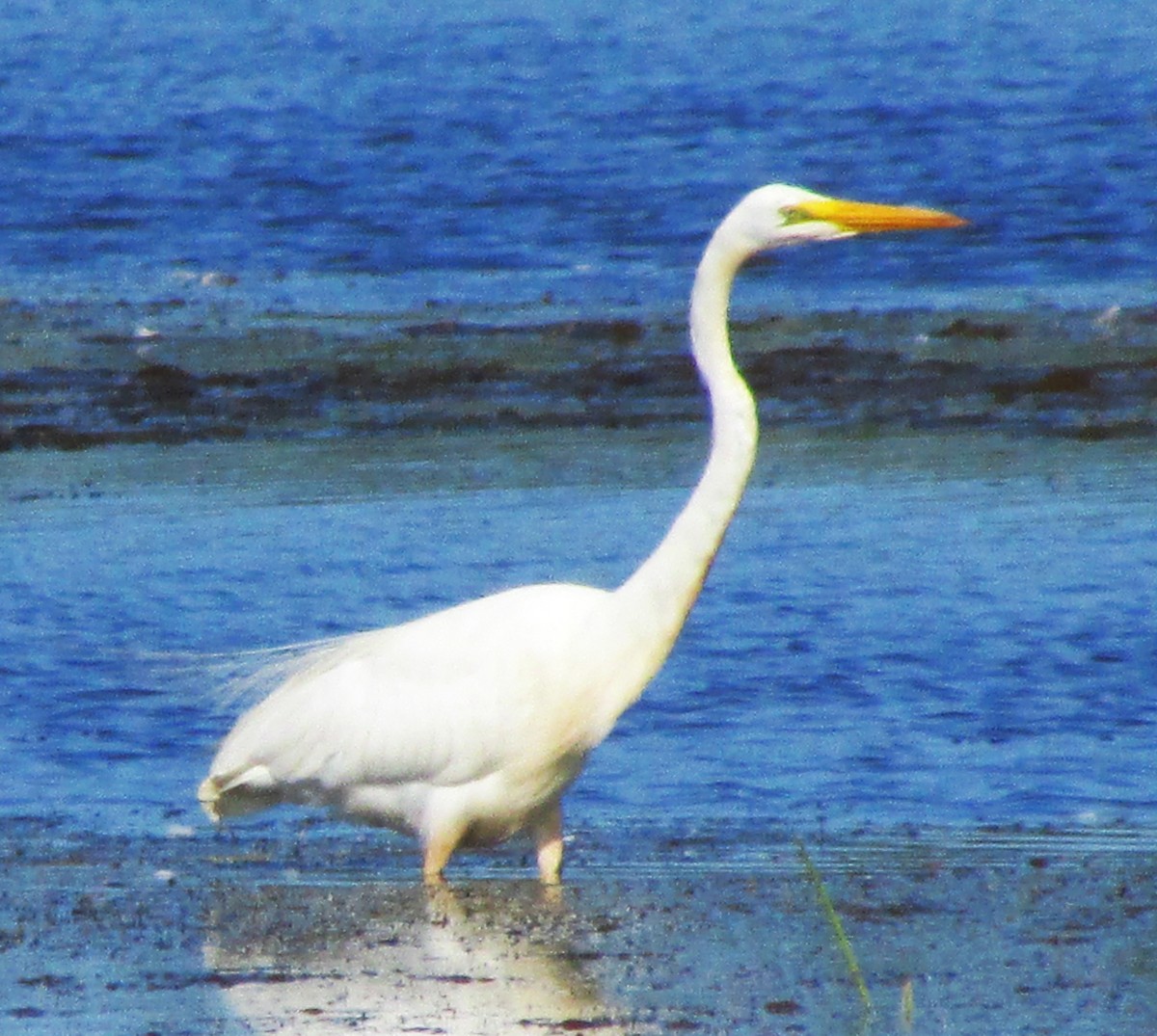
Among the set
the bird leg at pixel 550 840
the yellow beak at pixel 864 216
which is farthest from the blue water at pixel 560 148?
the bird leg at pixel 550 840

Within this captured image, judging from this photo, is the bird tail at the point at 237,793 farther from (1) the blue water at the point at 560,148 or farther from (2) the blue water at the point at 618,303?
(1) the blue water at the point at 560,148

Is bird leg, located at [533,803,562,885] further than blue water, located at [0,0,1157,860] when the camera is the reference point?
No

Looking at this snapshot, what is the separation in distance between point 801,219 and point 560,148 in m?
17.3

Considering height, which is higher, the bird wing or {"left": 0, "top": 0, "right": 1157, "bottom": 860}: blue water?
the bird wing

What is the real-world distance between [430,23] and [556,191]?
16.0 metres

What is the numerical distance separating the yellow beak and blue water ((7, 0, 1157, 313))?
31.5 ft

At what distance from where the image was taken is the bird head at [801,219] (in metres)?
6.10

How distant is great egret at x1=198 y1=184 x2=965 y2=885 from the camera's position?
20.1 feet

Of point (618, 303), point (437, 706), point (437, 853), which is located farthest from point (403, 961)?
point (618, 303)

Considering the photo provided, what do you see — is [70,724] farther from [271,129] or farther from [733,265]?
[271,129]

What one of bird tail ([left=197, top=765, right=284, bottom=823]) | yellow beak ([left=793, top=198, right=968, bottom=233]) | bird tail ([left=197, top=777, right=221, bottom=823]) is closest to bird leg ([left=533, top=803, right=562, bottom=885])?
bird tail ([left=197, top=765, right=284, bottom=823])

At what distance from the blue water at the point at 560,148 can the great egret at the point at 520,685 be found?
9519 mm

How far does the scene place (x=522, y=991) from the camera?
5168mm

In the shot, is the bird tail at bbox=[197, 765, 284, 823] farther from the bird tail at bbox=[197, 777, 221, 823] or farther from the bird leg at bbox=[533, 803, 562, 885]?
the bird leg at bbox=[533, 803, 562, 885]
